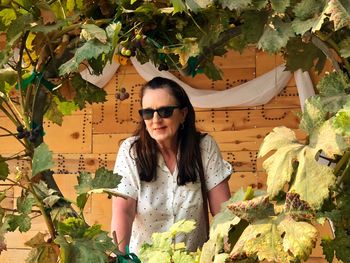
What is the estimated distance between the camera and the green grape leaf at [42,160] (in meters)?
1.19

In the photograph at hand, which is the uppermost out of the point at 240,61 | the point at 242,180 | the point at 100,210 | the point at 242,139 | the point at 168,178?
the point at 240,61

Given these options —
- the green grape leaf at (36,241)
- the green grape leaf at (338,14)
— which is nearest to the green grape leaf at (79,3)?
the green grape leaf at (36,241)

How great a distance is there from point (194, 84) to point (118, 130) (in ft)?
1.66

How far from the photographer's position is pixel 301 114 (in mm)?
1059

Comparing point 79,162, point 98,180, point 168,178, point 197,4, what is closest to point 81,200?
point 98,180

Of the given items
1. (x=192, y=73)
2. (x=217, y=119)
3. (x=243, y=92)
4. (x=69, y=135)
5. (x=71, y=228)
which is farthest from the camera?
(x=69, y=135)

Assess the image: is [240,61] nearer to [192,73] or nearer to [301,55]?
[192,73]

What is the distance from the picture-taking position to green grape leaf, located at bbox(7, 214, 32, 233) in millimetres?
1218

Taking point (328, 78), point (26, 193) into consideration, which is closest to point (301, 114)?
point (328, 78)

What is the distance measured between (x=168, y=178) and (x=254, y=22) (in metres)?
0.78

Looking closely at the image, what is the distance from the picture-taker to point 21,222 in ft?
4.00

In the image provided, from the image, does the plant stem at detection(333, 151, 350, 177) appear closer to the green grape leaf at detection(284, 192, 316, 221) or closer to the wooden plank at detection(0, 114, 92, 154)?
the green grape leaf at detection(284, 192, 316, 221)

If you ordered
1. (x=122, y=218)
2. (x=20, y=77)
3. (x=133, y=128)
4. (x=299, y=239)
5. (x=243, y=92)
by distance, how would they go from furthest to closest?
1. (x=133, y=128)
2. (x=243, y=92)
3. (x=122, y=218)
4. (x=20, y=77)
5. (x=299, y=239)

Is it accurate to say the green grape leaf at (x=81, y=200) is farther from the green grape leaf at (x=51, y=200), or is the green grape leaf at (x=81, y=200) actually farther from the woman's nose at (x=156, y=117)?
the woman's nose at (x=156, y=117)
